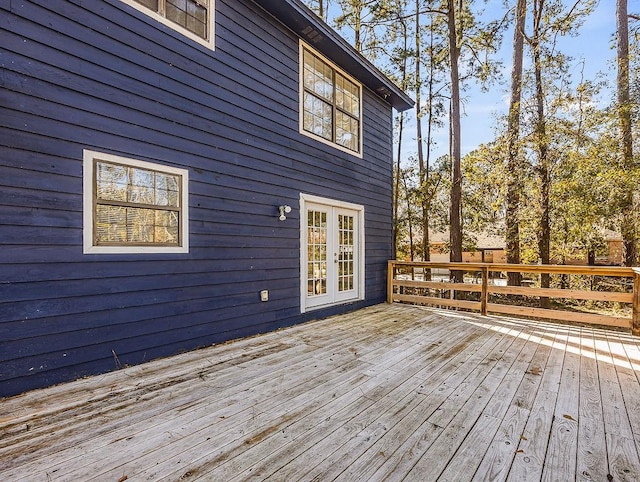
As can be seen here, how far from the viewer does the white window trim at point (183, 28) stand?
9.37ft

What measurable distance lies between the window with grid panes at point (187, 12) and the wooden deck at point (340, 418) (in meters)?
3.31

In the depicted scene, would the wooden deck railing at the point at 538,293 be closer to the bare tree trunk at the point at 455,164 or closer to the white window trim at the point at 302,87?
the bare tree trunk at the point at 455,164

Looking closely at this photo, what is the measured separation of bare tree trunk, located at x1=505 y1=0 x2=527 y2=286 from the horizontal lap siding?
6.12 meters

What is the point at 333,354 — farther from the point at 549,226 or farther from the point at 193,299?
the point at 549,226

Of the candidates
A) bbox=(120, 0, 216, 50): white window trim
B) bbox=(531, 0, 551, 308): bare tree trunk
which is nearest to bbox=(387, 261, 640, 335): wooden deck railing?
bbox=(531, 0, 551, 308): bare tree trunk

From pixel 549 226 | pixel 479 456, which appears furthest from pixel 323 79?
pixel 549 226

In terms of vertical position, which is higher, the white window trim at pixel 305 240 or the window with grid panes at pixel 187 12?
the window with grid panes at pixel 187 12

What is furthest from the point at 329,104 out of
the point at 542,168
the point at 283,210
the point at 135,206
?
the point at 542,168

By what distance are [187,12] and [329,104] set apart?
8.11ft

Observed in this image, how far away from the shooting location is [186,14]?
327 centimetres

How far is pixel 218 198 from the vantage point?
351cm

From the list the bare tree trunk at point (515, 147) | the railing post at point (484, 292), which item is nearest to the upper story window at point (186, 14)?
the railing post at point (484, 292)

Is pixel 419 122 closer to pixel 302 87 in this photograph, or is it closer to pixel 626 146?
pixel 626 146

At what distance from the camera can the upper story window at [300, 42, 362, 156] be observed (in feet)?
15.7
